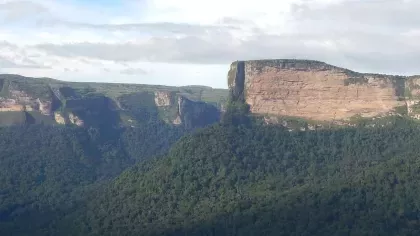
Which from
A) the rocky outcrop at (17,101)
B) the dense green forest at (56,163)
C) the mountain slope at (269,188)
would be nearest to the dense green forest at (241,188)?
the mountain slope at (269,188)

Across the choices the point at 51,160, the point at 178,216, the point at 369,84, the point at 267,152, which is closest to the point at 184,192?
the point at 178,216

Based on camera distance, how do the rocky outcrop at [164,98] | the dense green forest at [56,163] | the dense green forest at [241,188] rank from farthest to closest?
the rocky outcrop at [164,98], the dense green forest at [56,163], the dense green forest at [241,188]

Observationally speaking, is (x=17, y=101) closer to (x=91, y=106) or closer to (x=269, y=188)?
(x=91, y=106)

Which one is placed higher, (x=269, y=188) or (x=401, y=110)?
(x=401, y=110)

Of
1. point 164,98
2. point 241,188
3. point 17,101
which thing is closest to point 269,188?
point 241,188

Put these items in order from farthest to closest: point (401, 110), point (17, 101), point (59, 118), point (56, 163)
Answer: point (59, 118) < point (17, 101) < point (56, 163) < point (401, 110)

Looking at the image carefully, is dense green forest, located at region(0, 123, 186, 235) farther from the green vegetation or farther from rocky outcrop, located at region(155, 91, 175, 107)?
the green vegetation

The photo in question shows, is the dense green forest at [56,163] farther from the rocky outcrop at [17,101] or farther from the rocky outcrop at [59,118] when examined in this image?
the rocky outcrop at [17,101]
